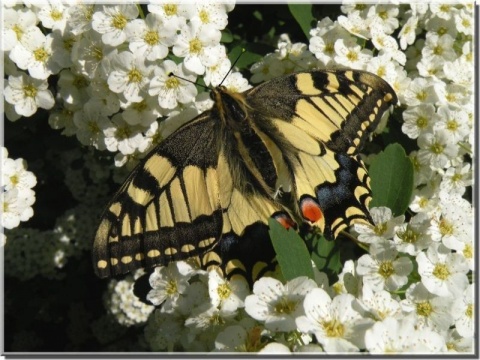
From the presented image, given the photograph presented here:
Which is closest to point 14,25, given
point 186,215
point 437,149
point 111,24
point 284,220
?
point 111,24

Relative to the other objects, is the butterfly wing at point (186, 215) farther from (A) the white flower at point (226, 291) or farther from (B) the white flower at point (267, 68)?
(B) the white flower at point (267, 68)

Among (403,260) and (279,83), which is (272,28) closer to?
(279,83)

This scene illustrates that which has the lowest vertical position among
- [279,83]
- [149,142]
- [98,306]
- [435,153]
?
[98,306]

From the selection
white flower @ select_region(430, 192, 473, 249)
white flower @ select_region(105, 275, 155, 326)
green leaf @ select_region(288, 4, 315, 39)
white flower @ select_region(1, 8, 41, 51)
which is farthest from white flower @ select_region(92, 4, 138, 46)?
white flower @ select_region(105, 275, 155, 326)

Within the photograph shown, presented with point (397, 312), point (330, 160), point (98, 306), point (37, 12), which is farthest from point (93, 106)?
point (98, 306)

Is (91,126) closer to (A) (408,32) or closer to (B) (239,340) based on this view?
(B) (239,340)

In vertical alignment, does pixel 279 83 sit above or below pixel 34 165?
above
